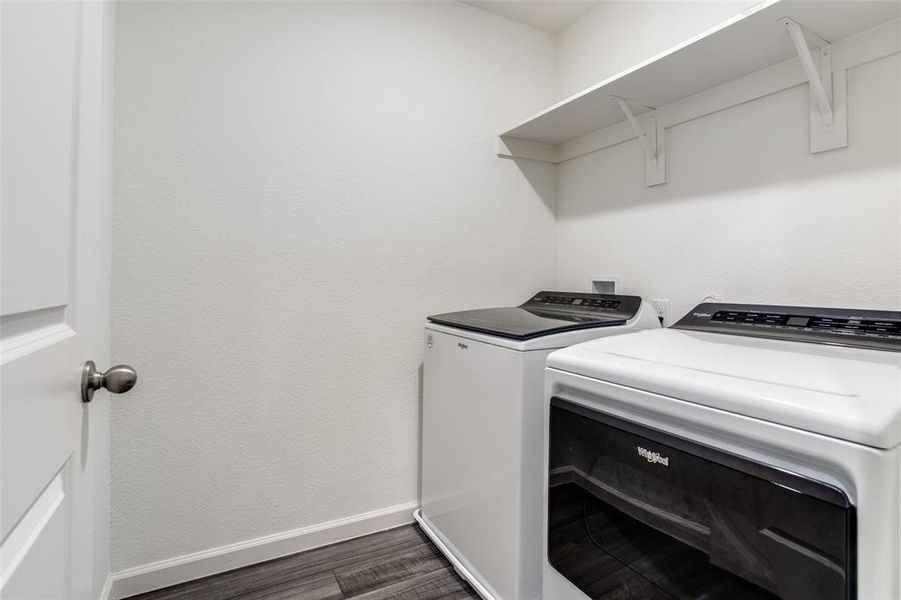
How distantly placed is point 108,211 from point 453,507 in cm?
153

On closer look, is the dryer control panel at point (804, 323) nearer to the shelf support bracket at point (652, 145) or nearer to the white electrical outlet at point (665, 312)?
the white electrical outlet at point (665, 312)

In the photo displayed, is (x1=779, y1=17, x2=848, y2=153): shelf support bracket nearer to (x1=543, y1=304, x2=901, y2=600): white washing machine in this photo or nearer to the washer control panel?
(x1=543, y1=304, x2=901, y2=600): white washing machine

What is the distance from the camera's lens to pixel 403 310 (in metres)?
1.84

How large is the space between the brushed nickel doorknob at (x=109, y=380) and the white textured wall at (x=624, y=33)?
2006 mm

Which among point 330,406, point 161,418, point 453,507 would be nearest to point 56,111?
point 161,418

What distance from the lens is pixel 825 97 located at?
1.21 metres

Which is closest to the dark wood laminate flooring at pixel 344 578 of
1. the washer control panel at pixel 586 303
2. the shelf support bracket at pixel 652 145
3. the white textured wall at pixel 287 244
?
the white textured wall at pixel 287 244

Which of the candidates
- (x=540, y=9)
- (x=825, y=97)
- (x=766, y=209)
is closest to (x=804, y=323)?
(x=766, y=209)

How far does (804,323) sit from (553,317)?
0.72m

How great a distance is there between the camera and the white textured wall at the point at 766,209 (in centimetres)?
115

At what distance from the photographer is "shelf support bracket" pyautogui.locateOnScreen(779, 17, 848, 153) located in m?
1.19

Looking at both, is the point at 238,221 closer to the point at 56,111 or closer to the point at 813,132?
the point at 56,111

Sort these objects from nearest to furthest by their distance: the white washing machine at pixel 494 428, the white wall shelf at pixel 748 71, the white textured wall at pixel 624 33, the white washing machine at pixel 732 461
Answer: the white washing machine at pixel 732 461, the white wall shelf at pixel 748 71, the white washing machine at pixel 494 428, the white textured wall at pixel 624 33

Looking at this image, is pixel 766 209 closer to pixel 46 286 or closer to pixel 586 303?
pixel 586 303
